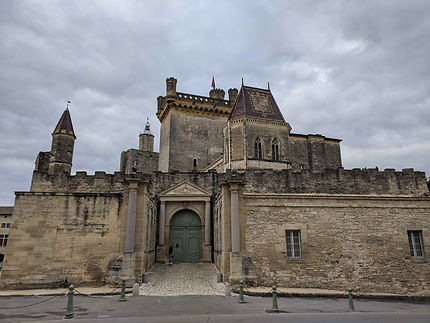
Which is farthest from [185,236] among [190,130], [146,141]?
[146,141]

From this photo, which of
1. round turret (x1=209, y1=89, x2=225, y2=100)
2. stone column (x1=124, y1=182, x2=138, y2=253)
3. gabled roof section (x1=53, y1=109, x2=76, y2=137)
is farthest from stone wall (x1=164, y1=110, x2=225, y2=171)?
stone column (x1=124, y1=182, x2=138, y2=253)

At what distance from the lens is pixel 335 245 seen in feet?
42.4

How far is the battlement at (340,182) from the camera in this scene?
67.1ft

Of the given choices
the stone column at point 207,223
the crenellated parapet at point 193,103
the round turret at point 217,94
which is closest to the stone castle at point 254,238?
the stone column at point 207,223

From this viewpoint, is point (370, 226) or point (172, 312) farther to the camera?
point (370, 226)

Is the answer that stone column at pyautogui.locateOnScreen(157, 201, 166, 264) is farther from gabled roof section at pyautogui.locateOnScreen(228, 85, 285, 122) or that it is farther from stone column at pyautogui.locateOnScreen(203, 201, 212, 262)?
gabled roof section at pyautogui.locateOnScreen(228, 85, 285, 122)

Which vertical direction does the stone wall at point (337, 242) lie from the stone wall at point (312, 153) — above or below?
below

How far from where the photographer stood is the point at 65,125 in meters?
26.3

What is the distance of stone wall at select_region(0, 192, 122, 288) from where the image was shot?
12.6m

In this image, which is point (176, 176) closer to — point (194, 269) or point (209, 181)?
point (209, 181)

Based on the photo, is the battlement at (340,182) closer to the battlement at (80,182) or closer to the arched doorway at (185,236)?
the arched doorway at (185,236)

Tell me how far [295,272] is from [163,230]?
8095 millimetres

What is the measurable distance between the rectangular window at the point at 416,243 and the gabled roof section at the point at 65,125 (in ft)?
80.3

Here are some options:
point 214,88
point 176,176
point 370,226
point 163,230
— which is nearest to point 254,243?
point 370,226
